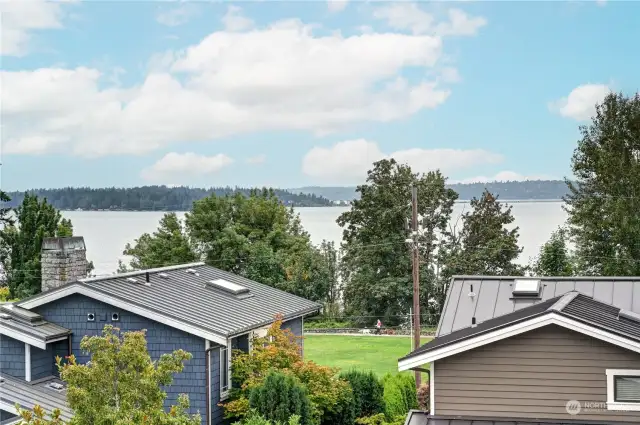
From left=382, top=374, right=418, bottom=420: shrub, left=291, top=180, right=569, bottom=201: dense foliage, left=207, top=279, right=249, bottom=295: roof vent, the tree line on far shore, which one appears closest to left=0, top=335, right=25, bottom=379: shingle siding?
left=207, top=279, right=249, bottom=295: roof vent

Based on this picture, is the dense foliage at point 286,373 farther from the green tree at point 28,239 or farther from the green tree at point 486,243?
the green tree at point 486,243

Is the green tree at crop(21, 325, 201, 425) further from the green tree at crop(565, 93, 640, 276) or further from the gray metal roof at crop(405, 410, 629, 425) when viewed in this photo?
the green tree at crop(565, 93, 640, 276)

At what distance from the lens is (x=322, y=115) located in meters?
35.8

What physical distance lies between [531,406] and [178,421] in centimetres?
568

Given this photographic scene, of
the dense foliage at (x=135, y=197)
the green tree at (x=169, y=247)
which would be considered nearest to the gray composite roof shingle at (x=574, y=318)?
the green tree at (x=169, y=247)

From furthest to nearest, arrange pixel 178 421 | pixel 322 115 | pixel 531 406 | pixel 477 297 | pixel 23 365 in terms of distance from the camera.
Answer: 1. pixel 322 115
2. pixel 23 365
3. pixel 477 297
4. pixel 531 406
5. pixel 178 421

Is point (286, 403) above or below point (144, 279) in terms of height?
below

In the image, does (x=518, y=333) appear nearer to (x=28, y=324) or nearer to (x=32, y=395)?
(x=32, y=395)

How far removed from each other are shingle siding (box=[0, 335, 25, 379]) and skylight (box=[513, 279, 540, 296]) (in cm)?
1046

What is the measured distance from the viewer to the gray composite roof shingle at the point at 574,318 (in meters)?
11.3

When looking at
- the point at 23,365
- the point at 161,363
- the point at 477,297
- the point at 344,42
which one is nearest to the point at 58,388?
the point at 23,365

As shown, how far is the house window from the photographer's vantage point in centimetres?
1661

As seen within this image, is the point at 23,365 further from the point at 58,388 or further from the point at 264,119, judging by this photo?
the point at 264,119

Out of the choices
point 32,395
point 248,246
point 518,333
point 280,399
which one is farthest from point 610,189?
point 32,395
